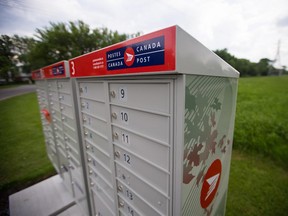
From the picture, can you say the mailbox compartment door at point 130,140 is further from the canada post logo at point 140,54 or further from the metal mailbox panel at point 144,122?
the canada post logo at point 140,54

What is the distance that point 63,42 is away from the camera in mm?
13477

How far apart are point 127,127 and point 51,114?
2453mm

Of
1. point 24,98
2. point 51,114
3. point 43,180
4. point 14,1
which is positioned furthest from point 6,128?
point 24,98

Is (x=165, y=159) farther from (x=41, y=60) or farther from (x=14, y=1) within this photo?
Result: (x=41, y=60)

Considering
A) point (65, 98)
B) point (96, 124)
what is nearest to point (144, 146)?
point (96, 124)

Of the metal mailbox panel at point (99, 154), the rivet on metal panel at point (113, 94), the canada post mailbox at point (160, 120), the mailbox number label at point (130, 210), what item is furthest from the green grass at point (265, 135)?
the rivet on metal panel at point (113, 94)

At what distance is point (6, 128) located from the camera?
6785 millimetres

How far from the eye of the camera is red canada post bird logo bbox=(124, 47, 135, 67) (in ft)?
3.12

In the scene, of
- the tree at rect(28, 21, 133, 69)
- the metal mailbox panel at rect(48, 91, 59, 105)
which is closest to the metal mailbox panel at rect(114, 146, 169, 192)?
the metal mailbox panel at rect(48, 91, 59, 105)

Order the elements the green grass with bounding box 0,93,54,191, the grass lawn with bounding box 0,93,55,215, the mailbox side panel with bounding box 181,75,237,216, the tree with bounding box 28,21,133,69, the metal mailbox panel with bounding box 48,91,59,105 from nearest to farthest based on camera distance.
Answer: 1. the mailbox side panel with bounding box 181,75,237,216
2. the metal mailbox panel with bounding box 48,91,59,105
3. the grass lawn with bounding box 0,93,55,215
4. the green grass with bounding box 0,93,54,191
5. the tree with bounding box 28,21,133,69

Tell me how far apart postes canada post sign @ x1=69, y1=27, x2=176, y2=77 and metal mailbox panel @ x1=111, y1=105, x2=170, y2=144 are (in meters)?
0.31

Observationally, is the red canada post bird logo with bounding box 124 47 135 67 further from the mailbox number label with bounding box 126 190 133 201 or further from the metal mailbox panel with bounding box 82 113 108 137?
the mailbox number label with bounding box 126 190 133 201

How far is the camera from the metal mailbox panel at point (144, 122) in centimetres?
99

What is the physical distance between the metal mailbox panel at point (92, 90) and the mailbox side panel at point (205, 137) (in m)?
0.88
